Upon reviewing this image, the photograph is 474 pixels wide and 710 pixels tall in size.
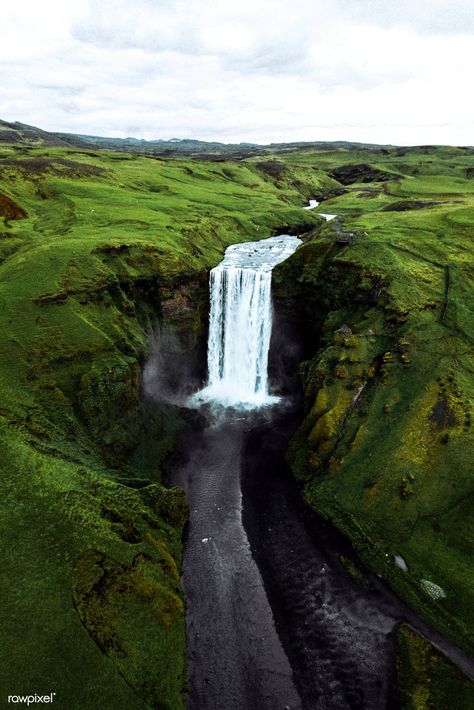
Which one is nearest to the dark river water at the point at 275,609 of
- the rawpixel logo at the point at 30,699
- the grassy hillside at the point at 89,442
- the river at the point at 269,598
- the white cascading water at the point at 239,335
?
the river at the point at 269,598

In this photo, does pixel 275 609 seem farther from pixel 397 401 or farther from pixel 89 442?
pixel 397 401

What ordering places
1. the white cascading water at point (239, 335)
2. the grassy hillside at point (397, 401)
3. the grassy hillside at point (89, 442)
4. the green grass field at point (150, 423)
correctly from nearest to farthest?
the grassy hillside at point (89, 442) → the green grass field at point (150, 423) → the grassy hillside at point (397, 401) → the white cascading water at point (239, 335)

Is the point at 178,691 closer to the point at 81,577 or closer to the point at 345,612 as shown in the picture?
the point at 81,577

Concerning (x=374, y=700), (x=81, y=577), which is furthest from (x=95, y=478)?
(x=374, y=700)

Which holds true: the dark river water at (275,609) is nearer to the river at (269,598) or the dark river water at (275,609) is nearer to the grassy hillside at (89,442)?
the river at (269,598)

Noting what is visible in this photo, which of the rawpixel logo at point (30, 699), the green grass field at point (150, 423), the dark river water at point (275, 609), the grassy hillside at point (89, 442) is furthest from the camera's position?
the dark river water at point (275, 609)

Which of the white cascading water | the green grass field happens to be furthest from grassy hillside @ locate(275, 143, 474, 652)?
the white cascading water

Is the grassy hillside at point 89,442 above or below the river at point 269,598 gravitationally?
above

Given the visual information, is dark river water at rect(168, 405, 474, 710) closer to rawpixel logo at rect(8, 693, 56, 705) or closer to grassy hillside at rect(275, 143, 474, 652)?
grassy hillside at rect(275, 143, 474, 652)
